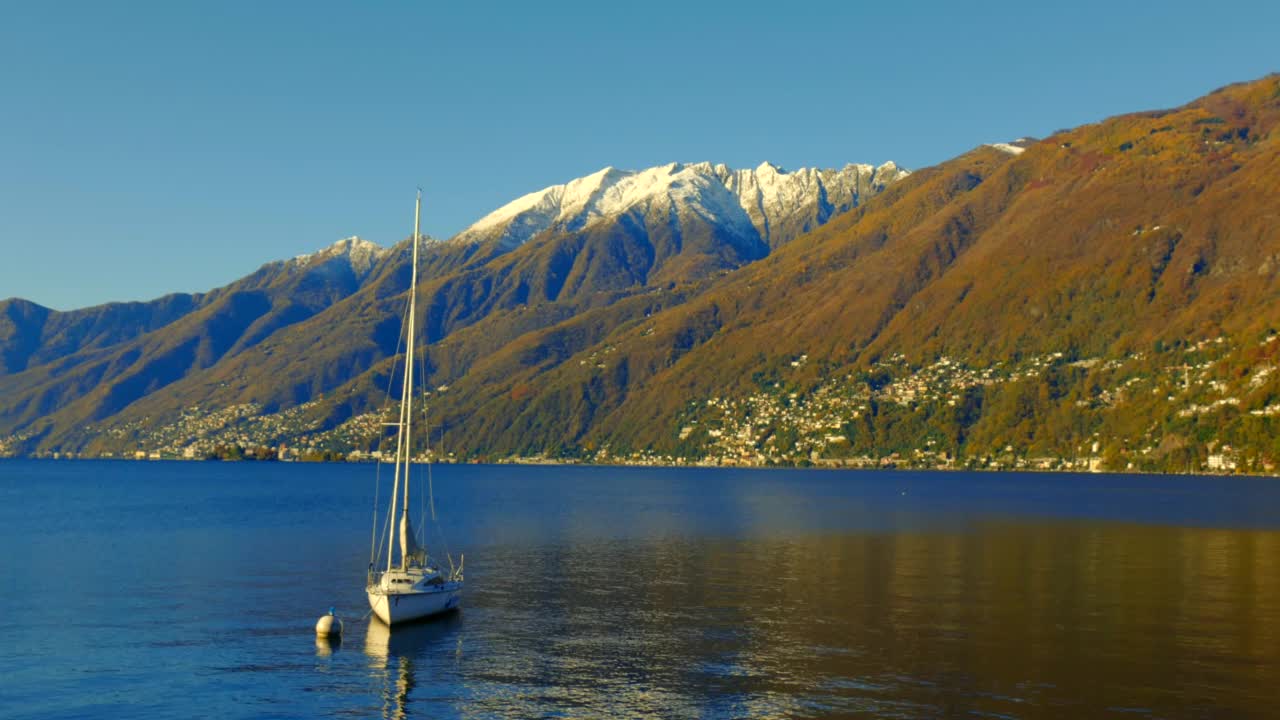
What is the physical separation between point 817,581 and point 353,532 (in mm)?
67762

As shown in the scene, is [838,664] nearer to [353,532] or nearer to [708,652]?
[708,652]

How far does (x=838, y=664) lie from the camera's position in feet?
201

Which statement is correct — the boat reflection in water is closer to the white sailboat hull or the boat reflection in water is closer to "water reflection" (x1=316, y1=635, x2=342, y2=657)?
the white sailboat hull

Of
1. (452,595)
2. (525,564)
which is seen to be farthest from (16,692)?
(525,564)

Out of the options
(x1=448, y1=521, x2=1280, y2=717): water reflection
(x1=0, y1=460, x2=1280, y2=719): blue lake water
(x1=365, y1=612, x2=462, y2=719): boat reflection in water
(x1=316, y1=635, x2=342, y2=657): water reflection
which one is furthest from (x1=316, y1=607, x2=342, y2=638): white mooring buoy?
(x1=448, y1=521, x2=1280, y2=717): water reflection

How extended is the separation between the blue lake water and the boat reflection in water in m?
0.24

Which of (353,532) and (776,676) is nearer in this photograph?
(776,676)

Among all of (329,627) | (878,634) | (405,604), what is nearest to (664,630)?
(878,634)

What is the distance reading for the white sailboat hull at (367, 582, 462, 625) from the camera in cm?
7181

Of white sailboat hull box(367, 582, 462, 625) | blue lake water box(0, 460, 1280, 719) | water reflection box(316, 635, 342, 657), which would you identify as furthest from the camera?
white sailboat hull box(367, 582, 462, 625)

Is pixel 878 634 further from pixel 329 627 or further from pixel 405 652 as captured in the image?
pixel 329 627

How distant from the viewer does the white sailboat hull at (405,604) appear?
236 ft

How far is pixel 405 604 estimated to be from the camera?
237 ft

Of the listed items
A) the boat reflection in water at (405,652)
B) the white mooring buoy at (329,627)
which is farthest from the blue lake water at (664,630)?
the white mooring buoy at (329,627)
